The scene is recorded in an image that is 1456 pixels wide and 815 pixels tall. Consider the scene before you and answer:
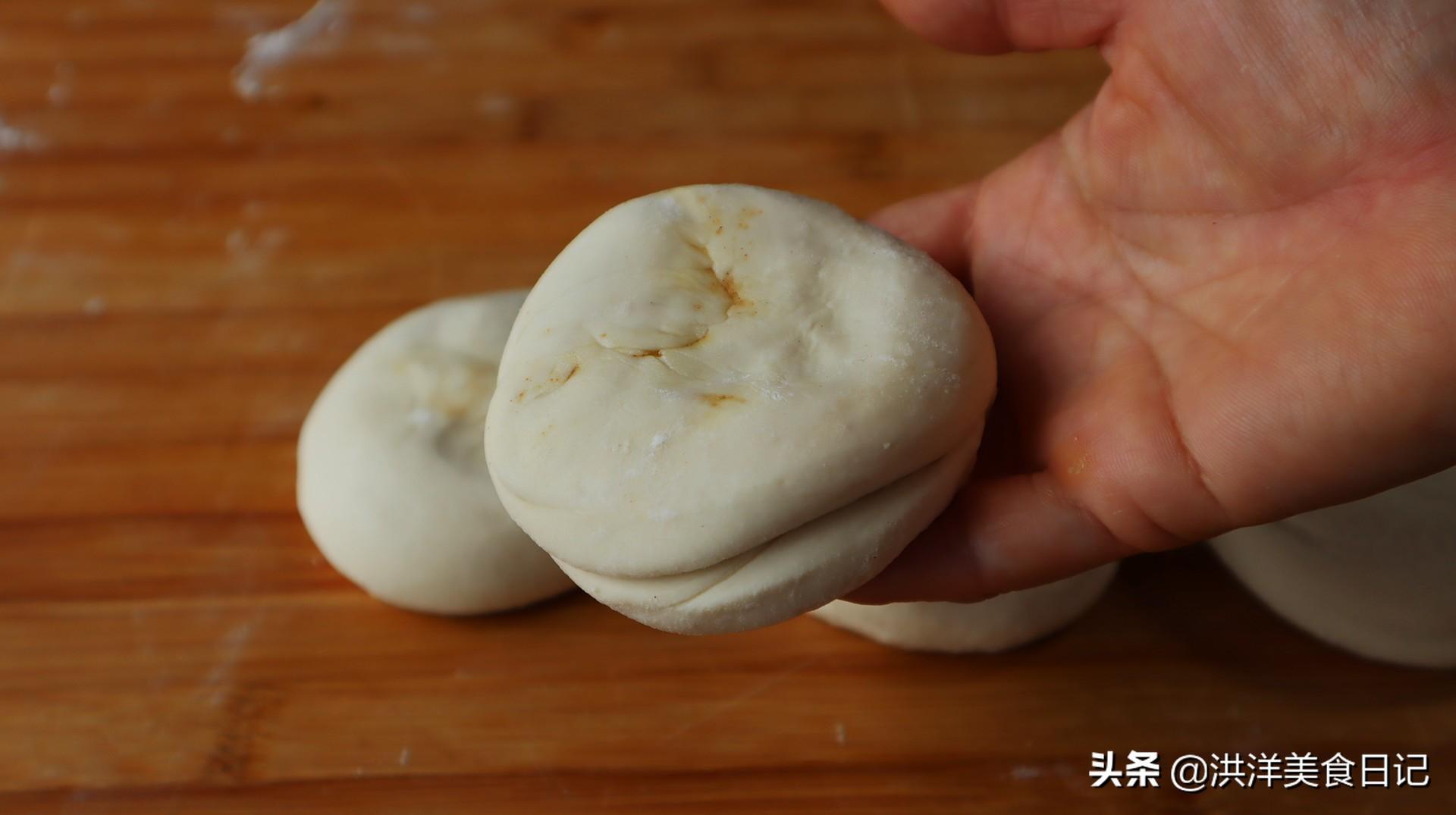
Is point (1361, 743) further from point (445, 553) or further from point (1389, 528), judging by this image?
point (445, 553)

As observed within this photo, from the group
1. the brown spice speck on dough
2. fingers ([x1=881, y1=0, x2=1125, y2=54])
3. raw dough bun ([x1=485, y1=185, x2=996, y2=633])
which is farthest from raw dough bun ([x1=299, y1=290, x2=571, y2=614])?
fingers ([x1=881, y1=0, x2=1125, y2=54])

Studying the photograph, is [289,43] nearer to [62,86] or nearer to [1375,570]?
[62,86]

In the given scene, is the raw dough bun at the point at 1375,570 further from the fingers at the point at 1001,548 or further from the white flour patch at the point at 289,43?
the white flour patch at the point at 289,43

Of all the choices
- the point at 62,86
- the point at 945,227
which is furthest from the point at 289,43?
the point at 945,227

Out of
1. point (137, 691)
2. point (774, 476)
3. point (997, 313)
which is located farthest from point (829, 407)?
point (137, 691)

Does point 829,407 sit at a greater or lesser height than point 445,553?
greater

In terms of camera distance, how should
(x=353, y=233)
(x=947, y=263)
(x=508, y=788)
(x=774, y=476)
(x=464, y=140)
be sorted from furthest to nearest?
1. (x=464, y=140)
2. (x=353, y=233)
3. (x=947, y=263)
4. (x=508, y=788)
5. (x=774, y=476)

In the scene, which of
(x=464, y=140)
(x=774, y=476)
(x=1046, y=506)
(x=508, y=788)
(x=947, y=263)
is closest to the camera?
(x=774, y=476)
